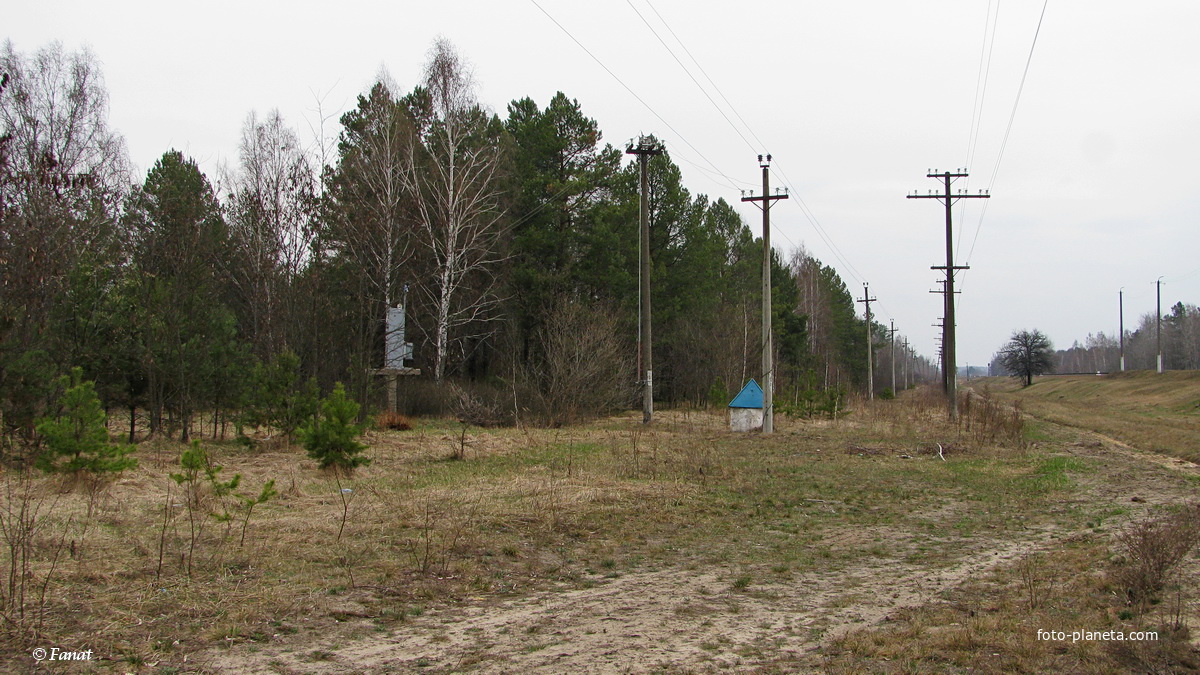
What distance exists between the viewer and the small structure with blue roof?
22.9 m

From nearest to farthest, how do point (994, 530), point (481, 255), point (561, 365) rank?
point (994, 530), point (561, 365), point (481, 255)

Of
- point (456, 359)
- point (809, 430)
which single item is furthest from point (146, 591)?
point (456, 359)

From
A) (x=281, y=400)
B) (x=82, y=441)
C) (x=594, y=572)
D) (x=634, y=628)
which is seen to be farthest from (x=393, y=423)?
(x=634, y=628)

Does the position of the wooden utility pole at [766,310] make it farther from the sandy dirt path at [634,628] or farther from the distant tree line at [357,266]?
the sandy dirt path at [634,628]

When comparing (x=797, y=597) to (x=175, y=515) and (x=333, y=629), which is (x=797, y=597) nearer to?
(x=333, y=629)

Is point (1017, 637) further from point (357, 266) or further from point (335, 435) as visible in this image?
point (357, 266)

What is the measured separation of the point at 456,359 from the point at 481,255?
4.46m

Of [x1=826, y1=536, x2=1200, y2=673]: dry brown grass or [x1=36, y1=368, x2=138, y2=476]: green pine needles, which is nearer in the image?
[x1=826, y1=536, x2=1200, y2=673]: dry brown grass

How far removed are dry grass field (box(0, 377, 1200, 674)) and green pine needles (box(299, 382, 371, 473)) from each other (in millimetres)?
345

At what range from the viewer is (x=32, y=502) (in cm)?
870

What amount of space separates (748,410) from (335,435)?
13928mm

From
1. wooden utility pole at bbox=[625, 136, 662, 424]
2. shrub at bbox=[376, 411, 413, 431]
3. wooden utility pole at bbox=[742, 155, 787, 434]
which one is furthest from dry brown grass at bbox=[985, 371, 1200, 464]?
shrub at bbox=[376, 411, 413, 431]

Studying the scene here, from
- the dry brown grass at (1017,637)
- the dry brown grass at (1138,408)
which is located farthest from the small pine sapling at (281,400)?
the dry brown grass at (1138,408)

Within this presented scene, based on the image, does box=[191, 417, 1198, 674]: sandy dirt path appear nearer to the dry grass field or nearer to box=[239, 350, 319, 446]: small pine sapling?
the dry grass field
